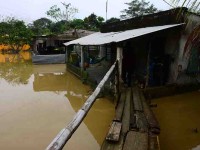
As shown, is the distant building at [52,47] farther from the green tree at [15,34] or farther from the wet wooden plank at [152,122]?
the wet wooden plank at [152,122]

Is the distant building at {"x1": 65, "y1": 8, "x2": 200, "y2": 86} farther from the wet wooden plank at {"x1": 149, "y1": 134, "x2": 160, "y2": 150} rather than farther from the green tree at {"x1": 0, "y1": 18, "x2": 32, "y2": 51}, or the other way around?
the green tree at {"x1": 0, "y1": 18, "x2": 32, "y2": 51}

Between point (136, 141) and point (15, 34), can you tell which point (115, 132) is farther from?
point (15, 34)

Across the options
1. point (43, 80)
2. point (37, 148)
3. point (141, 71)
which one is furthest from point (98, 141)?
point (43, 80)

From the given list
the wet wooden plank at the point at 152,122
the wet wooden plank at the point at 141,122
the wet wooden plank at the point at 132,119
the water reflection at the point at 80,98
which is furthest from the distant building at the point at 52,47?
the wet wooden plank at the point at 141,122

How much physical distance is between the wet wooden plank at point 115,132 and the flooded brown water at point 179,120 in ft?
4.52

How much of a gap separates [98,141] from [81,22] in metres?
34.0

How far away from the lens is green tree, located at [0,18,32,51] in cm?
3002

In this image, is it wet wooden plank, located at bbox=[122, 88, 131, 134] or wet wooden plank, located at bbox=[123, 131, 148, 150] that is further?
wet wooden plank, located at bbox=[122, 88, 131, 134]

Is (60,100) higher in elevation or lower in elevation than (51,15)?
lower

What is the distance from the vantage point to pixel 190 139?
5.78m

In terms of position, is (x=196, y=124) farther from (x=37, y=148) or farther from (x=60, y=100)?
(x=60, y=100)

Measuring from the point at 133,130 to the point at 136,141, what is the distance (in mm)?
544

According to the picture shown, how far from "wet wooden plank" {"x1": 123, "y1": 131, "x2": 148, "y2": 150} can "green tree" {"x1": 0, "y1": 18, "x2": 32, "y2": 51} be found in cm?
2833

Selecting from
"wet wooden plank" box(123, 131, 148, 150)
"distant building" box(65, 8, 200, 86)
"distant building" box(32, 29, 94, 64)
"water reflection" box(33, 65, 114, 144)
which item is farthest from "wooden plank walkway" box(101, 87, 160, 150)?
"distant building" box(32, 29, 94, 64)
